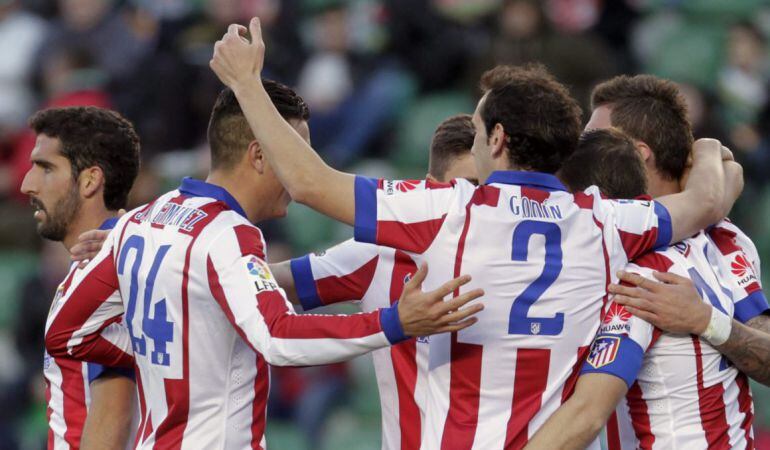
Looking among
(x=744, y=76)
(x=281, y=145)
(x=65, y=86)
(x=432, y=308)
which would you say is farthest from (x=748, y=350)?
(x=65, y=86)

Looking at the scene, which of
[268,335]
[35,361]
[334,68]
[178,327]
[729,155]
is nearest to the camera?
[268,335]

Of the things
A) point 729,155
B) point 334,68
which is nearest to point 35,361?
point 334,68

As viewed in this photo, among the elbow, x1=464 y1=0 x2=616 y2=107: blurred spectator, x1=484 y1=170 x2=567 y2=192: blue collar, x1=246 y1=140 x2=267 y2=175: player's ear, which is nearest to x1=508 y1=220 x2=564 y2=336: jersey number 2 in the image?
x1=484 y1=170 x2=567 y2=192: blue collar

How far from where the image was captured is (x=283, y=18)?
391 inches

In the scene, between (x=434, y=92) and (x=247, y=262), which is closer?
(x=247, y=262)

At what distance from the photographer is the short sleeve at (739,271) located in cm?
431

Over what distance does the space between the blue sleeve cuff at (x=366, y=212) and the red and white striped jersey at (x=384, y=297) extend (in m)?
0.59

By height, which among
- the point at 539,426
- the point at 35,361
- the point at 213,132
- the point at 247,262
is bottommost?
the point at 35,361

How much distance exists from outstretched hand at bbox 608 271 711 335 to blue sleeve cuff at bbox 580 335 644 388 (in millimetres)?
106

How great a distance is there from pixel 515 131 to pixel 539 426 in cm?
93

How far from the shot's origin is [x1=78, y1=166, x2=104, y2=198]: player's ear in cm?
467

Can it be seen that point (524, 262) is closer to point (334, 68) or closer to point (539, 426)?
point (539, 426)

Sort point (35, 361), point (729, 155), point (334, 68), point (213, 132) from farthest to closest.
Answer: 1. point (334, 68)
2. point (35, 361)
3. point (729, 155)
4. point (213, 132)

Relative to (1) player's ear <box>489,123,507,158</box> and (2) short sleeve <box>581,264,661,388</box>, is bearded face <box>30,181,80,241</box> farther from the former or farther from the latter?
(2) short sleeve <box>581,264,661,388</box>
